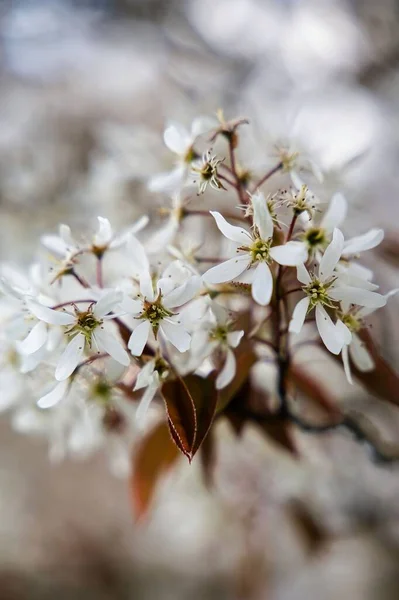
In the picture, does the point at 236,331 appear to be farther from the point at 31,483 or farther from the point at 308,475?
the point at 31,483

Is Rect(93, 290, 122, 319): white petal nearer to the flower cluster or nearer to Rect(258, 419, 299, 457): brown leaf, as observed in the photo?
the flower cluster

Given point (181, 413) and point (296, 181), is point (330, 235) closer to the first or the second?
point (296, 181)

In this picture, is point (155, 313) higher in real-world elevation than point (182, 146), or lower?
lower

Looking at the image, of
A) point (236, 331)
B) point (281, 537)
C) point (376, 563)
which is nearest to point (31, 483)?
point (281, 537)

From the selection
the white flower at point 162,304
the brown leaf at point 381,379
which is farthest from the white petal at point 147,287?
the brown leaf at point 381,379

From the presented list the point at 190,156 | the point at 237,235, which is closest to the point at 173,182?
the point at 190,156

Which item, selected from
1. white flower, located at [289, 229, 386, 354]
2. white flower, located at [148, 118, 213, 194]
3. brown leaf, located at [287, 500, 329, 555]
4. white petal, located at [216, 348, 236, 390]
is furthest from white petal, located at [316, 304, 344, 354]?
brown leaf, located at [287, 500, 329, 555]
